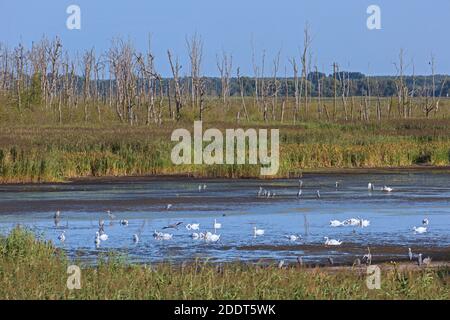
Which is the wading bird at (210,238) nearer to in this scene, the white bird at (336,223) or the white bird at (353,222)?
the white bird at (336,223)

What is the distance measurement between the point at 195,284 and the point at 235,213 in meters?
13.1

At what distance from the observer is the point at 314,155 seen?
139 ft

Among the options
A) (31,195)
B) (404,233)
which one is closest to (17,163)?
(31,195)

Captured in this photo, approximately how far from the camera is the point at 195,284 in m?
12.0

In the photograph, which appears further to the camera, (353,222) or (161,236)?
(353,222)

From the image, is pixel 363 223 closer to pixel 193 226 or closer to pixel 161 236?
pixel 193 226

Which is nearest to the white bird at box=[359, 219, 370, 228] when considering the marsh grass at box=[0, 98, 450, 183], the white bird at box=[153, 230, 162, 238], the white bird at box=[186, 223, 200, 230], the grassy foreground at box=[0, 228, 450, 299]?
the white bird at box=[186, 223, 200, 230]

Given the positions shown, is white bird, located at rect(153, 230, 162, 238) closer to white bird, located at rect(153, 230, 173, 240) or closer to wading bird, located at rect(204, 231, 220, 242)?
white bird, located at rect(153, 230, 173, 240)

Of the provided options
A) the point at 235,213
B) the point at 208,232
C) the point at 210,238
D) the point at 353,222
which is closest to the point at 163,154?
the point at 235,213

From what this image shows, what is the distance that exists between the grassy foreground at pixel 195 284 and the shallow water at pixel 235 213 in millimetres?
3291

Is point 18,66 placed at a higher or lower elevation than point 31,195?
higher

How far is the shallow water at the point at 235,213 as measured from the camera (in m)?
18.7
